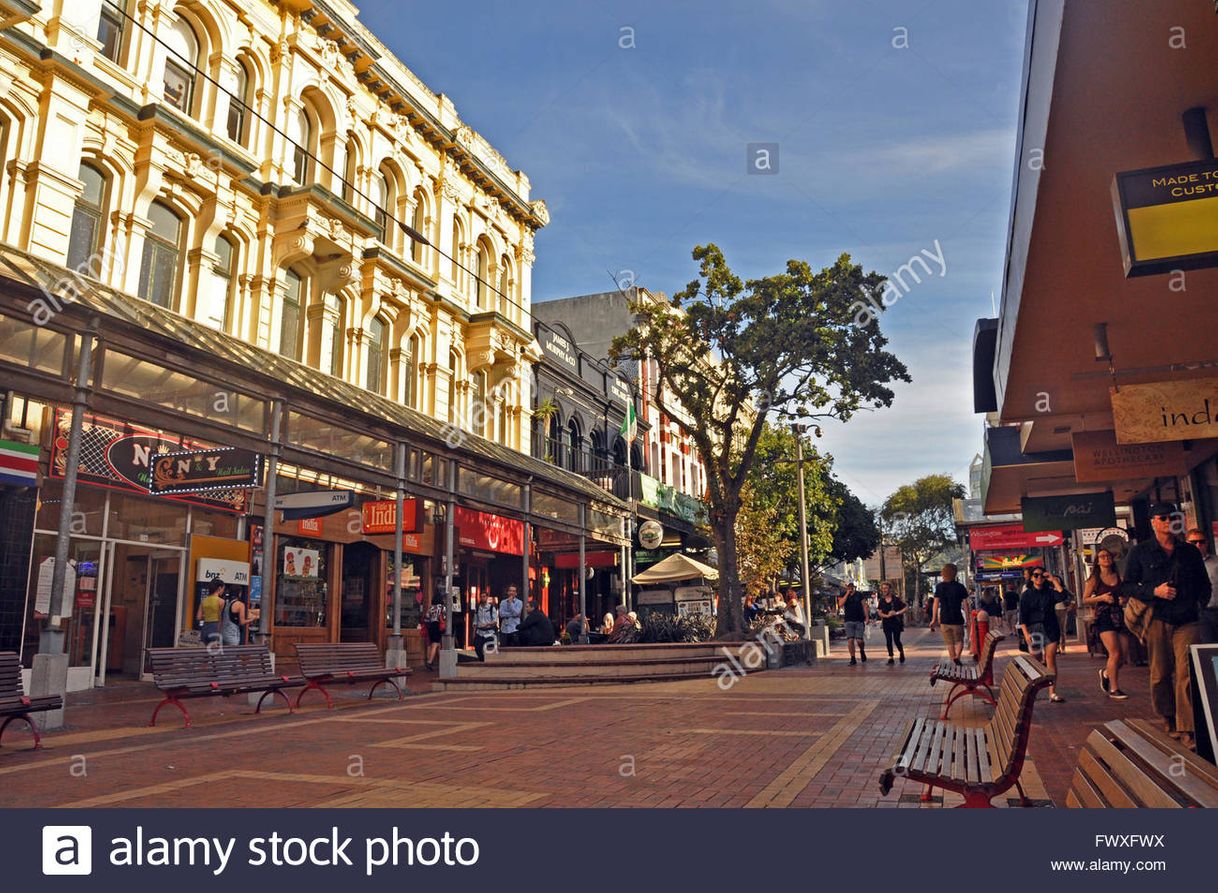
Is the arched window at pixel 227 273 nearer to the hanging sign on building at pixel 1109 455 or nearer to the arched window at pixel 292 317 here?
the arched window at pixel 292 317

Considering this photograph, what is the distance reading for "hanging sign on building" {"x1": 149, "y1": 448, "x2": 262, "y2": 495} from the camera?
12.3m

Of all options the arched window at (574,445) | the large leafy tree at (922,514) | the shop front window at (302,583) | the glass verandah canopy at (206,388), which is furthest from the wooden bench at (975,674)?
the large leafy tree at (922,514)

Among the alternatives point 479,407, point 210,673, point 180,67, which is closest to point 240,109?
point 180,67

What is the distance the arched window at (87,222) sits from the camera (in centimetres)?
1472

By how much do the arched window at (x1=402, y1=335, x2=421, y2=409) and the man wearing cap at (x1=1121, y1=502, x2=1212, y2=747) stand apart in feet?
62.1

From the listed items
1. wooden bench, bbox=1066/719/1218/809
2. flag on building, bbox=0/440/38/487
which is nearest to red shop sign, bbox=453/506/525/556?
flag on building, bbox=0/440/38/487

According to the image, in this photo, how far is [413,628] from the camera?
869 inches

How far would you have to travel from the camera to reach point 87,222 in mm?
15102

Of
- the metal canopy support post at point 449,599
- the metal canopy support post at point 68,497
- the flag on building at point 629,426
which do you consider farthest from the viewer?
the flag on building at point 629,426

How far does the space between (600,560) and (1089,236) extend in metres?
26.9

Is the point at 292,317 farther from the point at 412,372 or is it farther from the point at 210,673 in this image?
the point at 210,673

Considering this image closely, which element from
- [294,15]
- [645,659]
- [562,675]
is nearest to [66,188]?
[294,15]

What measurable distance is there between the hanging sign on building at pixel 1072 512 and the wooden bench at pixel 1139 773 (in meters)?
14.5

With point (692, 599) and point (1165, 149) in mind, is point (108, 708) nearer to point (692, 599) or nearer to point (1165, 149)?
point (1165, 149)
